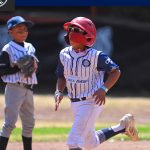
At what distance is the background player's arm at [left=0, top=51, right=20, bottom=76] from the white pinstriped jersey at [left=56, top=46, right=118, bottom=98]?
83 cm

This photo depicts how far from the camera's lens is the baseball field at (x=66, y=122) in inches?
357

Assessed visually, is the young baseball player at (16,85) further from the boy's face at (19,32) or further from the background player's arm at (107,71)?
the background player's arm at (107,71)

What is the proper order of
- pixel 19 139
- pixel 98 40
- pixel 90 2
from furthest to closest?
pixel 98 40 → pixel 90 2 → pixel 19 139

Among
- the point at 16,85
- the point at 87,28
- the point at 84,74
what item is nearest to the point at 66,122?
the point at 16,85

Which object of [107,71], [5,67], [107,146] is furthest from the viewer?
[107,146]

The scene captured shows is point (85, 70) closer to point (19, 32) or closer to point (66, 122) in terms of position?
point (19, 32)

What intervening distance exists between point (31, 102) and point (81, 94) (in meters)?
1.01

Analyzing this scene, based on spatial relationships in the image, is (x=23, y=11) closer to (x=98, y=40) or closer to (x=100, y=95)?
(x=98, y=40)

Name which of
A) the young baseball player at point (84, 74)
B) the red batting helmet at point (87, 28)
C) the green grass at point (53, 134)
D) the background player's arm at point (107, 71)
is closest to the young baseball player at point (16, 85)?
the young baseball player at point (84, 74)

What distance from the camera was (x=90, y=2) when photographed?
15516 millimetres

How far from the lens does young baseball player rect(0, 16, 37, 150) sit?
7.51 m

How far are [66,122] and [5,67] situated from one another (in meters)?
4.78

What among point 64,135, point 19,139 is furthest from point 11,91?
point 64,135

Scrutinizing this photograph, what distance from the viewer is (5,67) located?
7.50 meters
